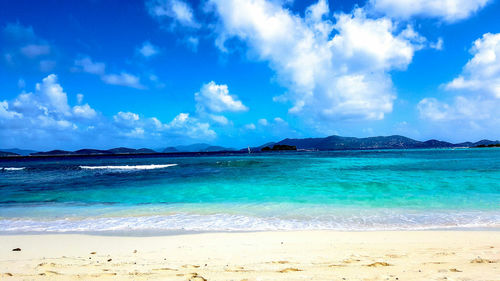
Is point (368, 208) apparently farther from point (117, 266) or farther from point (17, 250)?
point (17, 250)

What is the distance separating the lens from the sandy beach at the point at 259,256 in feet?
15.8

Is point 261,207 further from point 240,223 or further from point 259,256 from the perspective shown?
point 259,256

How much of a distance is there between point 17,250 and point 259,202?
8.35 meters

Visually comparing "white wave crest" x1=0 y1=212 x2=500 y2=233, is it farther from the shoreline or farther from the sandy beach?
the sandy beach

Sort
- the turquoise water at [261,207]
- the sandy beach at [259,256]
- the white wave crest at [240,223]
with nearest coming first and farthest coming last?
the sandy beach at [259,256] < the white wave crest at [240,223] < the turquoise water at [261,207]

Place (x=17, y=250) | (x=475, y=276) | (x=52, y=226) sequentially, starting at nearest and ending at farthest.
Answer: (x=475, y=276)
(x=17, y=250)
(x=52, y=226)

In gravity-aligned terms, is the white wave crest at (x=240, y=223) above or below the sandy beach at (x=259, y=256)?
below

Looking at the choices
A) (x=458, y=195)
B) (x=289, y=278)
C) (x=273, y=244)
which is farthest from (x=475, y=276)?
(x=458, y=195)

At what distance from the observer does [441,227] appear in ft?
27.5

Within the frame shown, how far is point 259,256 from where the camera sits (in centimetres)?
590

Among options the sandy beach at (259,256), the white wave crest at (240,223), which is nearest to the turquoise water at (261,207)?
the white wave crest at (240,223)

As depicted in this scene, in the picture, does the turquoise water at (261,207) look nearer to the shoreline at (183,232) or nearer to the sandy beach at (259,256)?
the shoreline at (183,232)

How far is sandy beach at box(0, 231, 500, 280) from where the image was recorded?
481 cm

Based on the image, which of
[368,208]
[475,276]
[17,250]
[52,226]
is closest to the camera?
[475,276]
